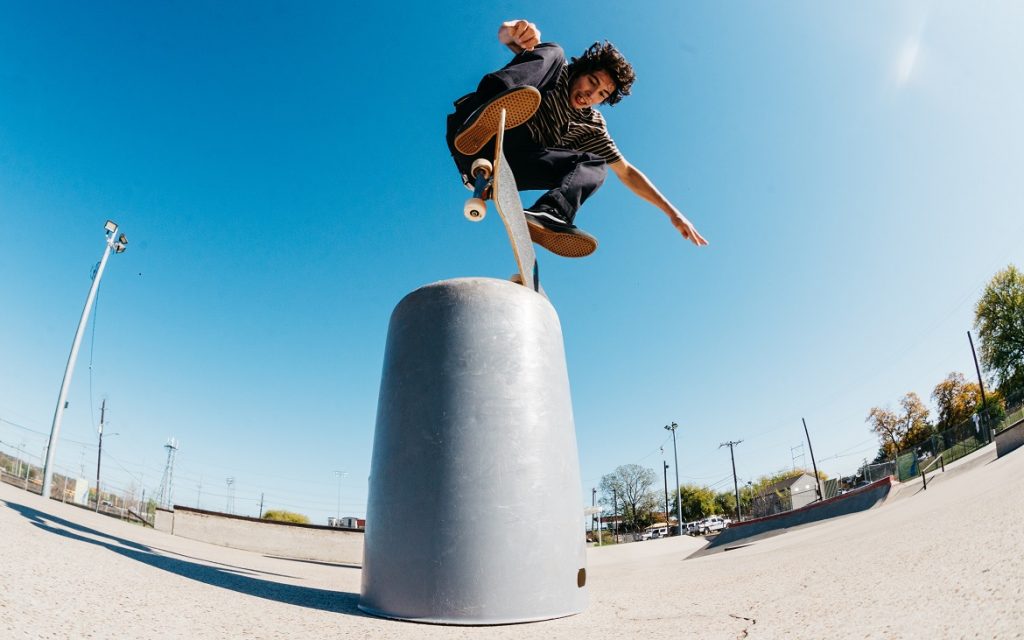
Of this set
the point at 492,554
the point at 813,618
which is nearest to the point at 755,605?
the point at 813,618

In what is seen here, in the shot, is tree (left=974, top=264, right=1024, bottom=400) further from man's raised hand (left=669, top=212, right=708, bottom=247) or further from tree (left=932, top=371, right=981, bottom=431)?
man's raised hand (left=669, top=212, right=708, bottom=247)

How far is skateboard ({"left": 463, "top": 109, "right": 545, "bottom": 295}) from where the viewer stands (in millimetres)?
2680

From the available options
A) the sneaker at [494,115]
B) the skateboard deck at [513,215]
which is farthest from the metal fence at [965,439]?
the sneaker at [494,115]

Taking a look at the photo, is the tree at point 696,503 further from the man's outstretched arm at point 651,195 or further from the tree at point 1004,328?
the man's outstretched arm at point 651,195

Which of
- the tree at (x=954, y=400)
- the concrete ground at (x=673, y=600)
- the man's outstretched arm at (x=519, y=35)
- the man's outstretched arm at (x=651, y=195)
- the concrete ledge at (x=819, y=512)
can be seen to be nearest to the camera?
the concrete ground at (x=673, y=600)

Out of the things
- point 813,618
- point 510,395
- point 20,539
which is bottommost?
point 813,618

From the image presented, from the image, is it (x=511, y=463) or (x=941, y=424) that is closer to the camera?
(x=511, y=463)

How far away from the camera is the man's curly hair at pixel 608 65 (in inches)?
124

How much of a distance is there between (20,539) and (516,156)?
10.4ft

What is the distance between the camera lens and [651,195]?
377 centimetres

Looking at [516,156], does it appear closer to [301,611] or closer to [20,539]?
[301,611]

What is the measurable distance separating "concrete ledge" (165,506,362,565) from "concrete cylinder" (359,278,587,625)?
1352cm

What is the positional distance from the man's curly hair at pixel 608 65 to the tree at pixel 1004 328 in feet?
149

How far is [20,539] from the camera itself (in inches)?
75.9
